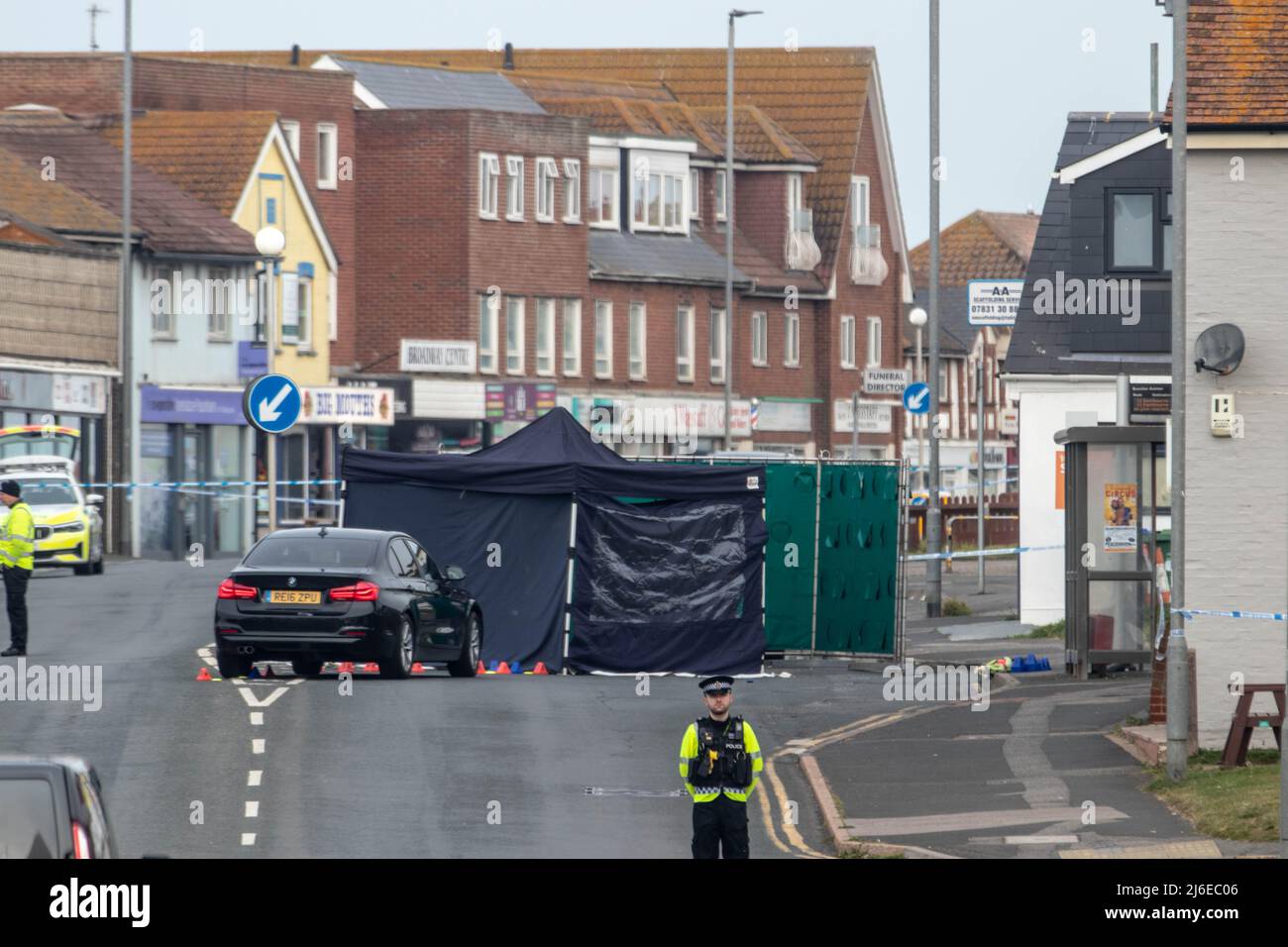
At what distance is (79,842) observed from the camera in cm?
1016

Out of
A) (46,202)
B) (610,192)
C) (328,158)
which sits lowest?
(46,202)

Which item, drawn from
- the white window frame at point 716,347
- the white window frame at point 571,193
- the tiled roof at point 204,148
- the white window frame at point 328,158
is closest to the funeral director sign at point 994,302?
the tiled roof at point 204,148

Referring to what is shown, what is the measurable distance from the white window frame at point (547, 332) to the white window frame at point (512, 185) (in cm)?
252

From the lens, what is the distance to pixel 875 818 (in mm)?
18859

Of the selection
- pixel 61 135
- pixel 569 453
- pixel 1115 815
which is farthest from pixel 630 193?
pixel 1115 815

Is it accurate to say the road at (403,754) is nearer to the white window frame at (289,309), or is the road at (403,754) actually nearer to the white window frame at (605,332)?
the white window frame at (289,309)

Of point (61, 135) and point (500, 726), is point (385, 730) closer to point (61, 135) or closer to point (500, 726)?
point (500, 726)

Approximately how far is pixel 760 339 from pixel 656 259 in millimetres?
5088

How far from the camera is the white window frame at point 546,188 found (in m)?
71.3

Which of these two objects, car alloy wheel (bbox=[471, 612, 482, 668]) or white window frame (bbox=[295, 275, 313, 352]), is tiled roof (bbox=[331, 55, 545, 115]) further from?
car alloy wheel (bbox=[471, 612, 482, 668])

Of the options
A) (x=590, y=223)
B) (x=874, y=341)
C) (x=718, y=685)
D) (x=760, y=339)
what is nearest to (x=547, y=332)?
(x=590, y=223)

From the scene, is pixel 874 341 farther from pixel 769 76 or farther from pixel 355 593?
pixel 355 593

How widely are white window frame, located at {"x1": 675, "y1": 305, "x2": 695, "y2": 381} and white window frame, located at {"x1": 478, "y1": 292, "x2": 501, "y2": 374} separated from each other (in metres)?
7.00

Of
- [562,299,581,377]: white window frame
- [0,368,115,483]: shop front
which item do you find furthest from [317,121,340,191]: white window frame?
[0,368,115,483]: shop front
